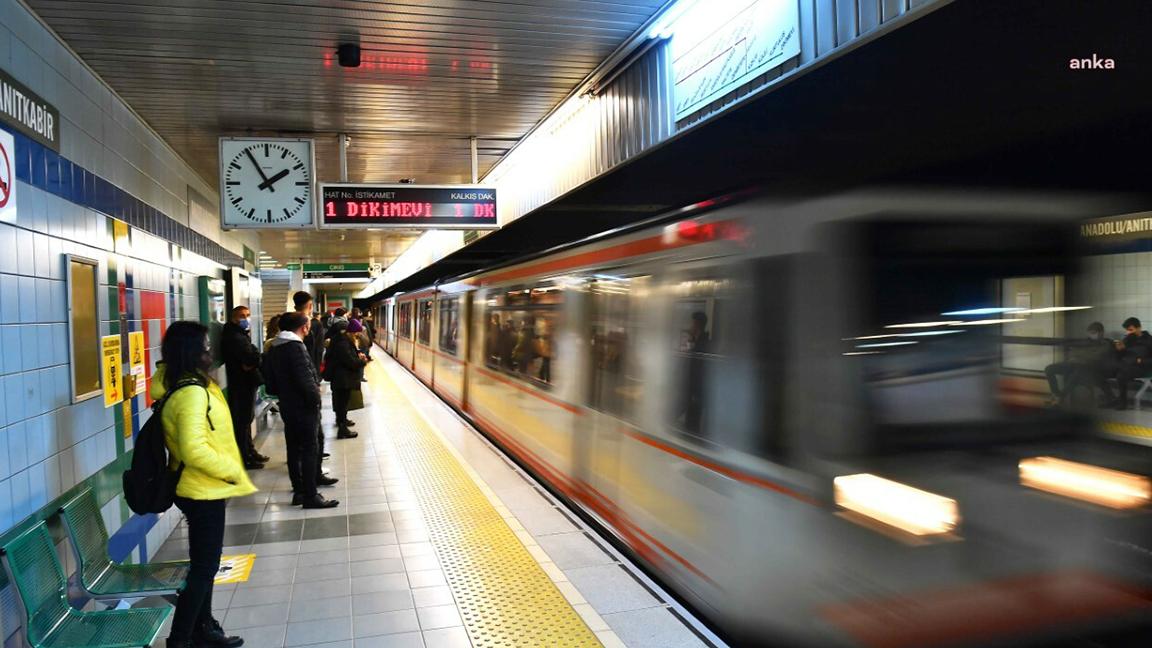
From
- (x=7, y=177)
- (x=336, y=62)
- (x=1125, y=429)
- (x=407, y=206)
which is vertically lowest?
(x=1125, y=429)

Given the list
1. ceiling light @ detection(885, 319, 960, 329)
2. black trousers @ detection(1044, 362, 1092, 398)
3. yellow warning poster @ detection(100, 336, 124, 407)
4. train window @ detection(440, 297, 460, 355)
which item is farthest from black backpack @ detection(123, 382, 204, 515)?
train window @ detection(440, 297, 460, 355)

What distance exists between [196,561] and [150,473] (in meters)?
0.44

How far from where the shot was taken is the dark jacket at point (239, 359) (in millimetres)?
6297

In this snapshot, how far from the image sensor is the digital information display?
7.48 meters

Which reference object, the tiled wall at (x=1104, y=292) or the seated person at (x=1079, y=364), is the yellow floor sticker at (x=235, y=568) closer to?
the seated person at (x=1079, y=364)

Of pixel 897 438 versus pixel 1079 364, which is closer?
pixel 897 438

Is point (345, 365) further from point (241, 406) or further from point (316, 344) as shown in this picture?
point (241, 406)

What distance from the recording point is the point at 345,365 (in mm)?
8984

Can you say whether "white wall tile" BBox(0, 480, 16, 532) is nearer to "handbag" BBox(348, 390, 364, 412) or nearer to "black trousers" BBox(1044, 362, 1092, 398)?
"black trousers" BBox(1044, 362, 1092, 398)

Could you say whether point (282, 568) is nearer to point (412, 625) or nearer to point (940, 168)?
point (412, 625)

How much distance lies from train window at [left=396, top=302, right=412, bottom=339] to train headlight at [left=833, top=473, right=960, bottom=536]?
17.0m

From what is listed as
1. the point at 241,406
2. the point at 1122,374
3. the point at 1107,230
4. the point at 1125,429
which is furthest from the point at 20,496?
the point at 1122,374

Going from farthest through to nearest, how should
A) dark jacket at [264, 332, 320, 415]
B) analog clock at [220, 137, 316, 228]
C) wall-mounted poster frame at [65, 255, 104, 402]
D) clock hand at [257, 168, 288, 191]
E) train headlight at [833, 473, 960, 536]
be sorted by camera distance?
clock hand at [257, 168, 288, 191]
analog clock at [220, 137, 316, 228]
dark jacket at [264, 332, 320, 415]
wall-mounted poster frame at [65, 255, 104, 402]
train headlight at [833, 473, 960, 536]

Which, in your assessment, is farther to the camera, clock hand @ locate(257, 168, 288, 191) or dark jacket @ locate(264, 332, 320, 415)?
clock hand @ locate(257, 168, 288, 191)
